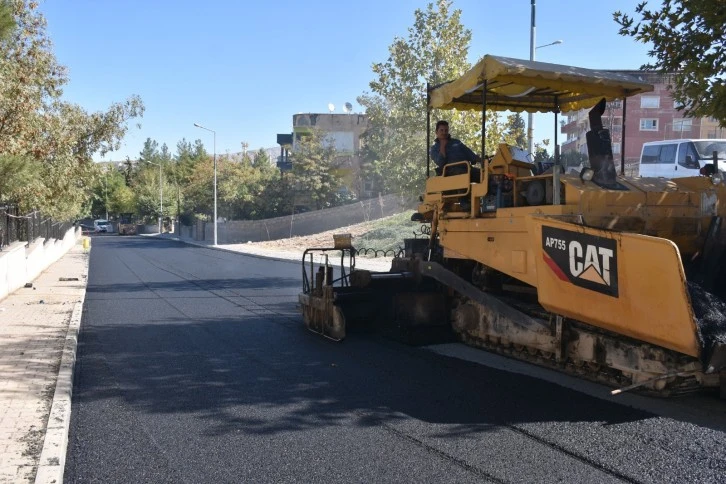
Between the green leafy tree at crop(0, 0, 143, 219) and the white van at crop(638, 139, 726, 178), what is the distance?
14.9 metres

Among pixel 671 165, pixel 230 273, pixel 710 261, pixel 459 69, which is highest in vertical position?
pixel 459 69

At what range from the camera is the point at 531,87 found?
7809 mm

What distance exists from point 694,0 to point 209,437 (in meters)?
6.03

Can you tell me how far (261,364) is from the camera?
7605 mm

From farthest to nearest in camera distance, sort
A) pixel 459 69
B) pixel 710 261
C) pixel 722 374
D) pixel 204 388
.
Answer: pixel 459 69, pixel 204 388, pixel 710 261, pixel 722 374

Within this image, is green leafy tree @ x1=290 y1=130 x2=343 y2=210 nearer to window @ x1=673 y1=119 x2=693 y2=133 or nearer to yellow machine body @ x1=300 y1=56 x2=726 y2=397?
window @ x1=673 y1=119 x2=693 y2=133

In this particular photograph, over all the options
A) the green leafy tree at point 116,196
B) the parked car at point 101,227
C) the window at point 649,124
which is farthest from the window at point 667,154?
the green leafy tree at point 116,196

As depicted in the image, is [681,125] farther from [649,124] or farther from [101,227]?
[101,227]

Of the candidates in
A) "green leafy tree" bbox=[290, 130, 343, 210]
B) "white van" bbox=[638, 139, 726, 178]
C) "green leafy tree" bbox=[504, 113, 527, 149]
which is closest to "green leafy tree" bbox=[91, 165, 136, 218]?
"green leafy tree" bbox=[290, 130, 343, 210]

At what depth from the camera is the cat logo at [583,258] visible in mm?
5309

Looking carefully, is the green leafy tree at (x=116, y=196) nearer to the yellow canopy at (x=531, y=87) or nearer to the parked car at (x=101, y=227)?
the parked car at (x=101, y=227)

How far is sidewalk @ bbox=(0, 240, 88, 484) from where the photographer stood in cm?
452

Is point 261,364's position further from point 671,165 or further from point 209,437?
point 671,165

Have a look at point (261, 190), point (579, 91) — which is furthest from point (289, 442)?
point (261, 190)
